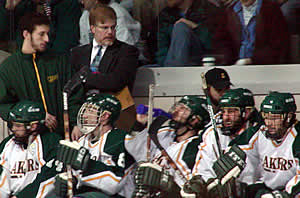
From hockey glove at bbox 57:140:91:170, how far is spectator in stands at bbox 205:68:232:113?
120 centimetres

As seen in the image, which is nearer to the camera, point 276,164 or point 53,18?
point 276,164

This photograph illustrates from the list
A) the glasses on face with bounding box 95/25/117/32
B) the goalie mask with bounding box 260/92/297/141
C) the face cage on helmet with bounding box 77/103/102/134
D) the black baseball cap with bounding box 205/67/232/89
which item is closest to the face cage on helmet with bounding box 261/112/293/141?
the goalie mask with bounding box 260/92/297/141

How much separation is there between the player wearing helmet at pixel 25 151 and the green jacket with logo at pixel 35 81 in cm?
28

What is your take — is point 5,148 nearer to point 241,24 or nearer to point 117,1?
point 117,1

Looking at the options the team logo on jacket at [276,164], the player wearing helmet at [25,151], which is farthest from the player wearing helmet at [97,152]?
the team logo on jacket at [276,164]

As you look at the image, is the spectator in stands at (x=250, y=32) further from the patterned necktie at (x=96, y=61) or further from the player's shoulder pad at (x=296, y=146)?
the player's shoulder pad at (x=296, y=146)

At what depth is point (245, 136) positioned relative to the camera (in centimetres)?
729

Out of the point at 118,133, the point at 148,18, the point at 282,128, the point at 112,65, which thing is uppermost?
the point at 148,18

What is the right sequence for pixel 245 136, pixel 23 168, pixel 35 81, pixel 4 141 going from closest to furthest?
pixel 245 136, pixel 23 168, pixel 4 141, pixel 35 81

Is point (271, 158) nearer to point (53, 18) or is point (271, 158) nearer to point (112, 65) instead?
point (112, 65)

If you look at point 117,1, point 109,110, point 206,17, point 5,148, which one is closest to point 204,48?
point 206,17

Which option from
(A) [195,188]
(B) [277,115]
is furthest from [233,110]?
(A) [195,188]

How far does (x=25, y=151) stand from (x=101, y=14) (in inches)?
50.5

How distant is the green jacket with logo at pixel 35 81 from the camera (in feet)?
26.0
